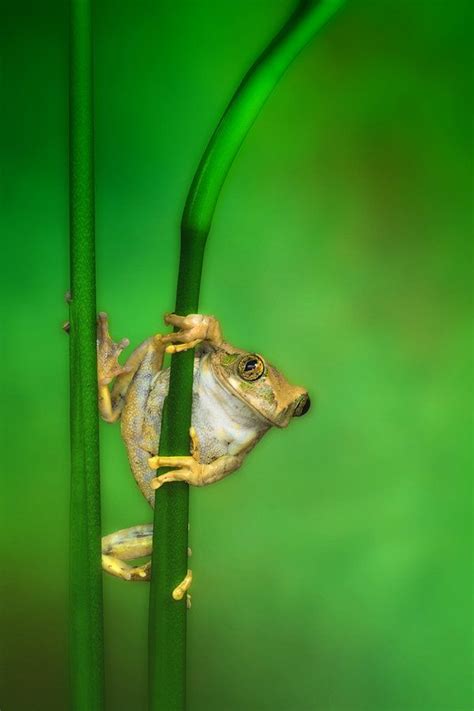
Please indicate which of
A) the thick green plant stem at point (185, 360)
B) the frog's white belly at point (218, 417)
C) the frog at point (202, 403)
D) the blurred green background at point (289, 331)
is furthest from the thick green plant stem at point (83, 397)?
the blurred green background at point (289, 331)

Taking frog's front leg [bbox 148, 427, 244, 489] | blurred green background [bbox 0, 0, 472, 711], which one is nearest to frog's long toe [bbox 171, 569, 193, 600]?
frog's front leg [bbox 148, 427, 244, 489]

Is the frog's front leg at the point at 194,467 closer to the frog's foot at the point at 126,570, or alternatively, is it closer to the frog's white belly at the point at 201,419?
the frog's white belly at the point at 201,419

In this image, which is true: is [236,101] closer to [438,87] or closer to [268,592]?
[438,87]

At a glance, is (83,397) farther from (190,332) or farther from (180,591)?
(180,591)

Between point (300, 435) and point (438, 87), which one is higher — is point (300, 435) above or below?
below

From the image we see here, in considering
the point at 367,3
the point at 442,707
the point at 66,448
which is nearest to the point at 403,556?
→ the point at 442,707

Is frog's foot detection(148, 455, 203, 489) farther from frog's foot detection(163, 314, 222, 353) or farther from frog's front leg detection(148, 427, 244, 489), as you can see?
frog's foot detection(163, 314, 222, 353)

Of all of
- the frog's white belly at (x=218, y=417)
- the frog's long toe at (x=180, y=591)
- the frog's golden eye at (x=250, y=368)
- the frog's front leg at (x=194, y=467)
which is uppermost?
the frog's golden eye at (x=250, y=368)
